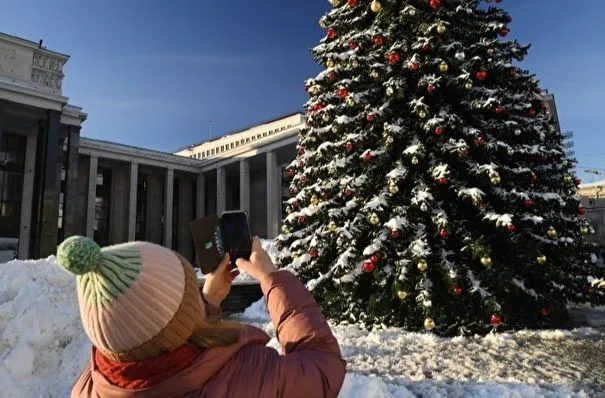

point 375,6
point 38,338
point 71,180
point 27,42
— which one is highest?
point 27,42

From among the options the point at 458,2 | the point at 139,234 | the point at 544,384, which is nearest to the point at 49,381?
the point at 544,384

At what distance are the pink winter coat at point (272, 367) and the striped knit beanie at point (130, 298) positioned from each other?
0.33ft

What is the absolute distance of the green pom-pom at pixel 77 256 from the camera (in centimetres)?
112

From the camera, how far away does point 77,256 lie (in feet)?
3.71

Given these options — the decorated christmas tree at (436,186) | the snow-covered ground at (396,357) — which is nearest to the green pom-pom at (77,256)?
the snow-covered ground at (396,357)

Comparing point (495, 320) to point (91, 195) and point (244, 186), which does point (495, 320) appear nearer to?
point (244, 186)

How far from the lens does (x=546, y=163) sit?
29.8 ft

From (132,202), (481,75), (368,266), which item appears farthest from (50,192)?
(481,75)

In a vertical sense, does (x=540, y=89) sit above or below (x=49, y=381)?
above

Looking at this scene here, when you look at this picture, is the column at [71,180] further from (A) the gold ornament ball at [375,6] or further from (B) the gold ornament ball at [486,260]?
(B) the gold ornament ball at [486,260]

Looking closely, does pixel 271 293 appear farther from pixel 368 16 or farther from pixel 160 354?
pixel 368 16

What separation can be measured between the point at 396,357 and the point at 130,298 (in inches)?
212

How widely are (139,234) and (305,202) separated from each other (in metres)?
32.5

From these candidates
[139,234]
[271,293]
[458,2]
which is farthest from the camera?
[139,234]
